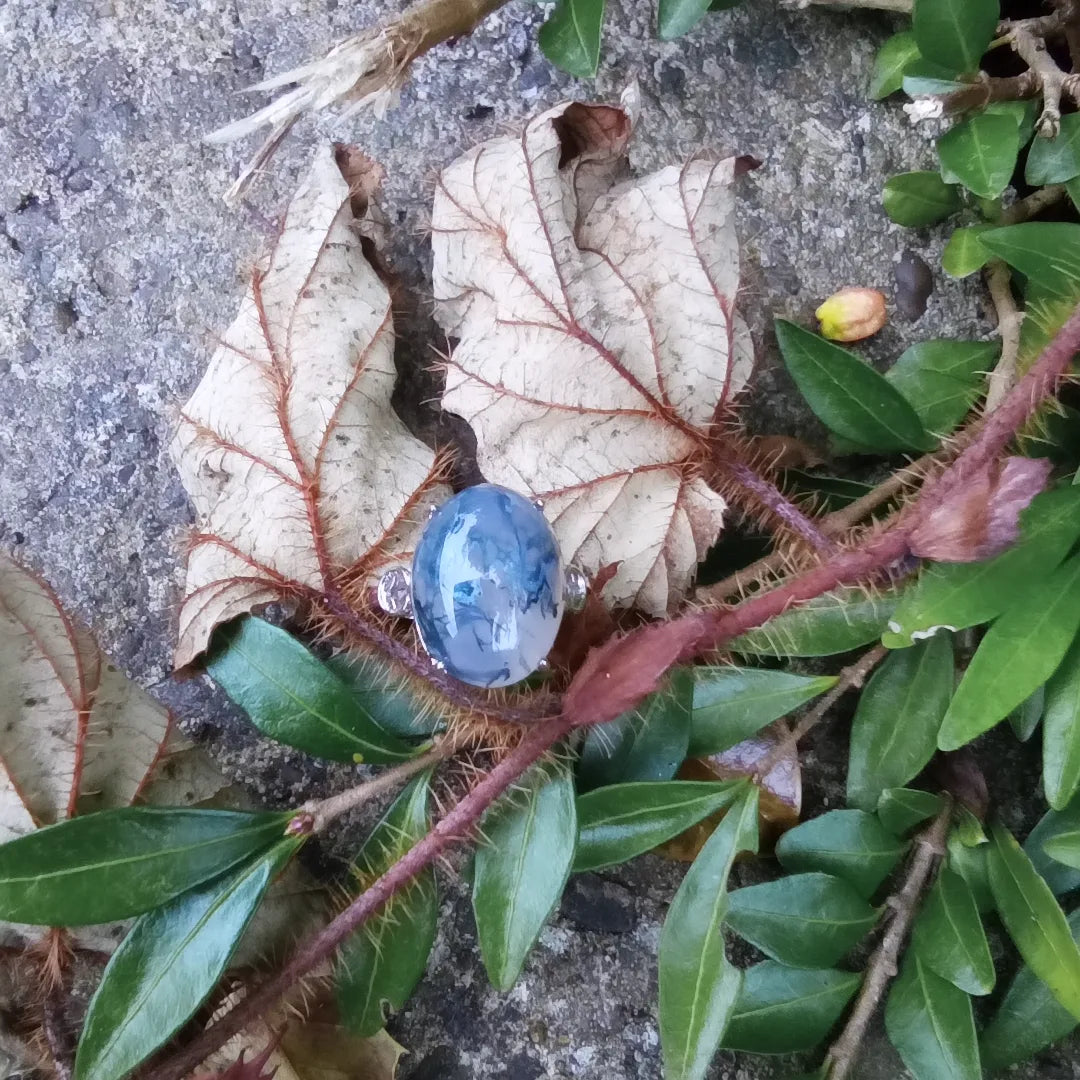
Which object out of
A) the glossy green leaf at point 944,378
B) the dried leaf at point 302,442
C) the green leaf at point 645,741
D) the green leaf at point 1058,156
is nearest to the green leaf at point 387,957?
the green leaf at point 645,741

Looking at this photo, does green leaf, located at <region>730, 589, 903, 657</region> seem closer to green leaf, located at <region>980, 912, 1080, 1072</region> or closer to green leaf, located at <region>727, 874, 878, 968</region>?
green leaf, located at <region>727, 874, 878, 968</region>

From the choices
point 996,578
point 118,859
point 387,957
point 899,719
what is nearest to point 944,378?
point 996,578

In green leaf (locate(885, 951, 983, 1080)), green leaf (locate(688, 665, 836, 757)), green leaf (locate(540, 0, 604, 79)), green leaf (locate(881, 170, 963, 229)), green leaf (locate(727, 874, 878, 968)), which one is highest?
green leaf (locate(540, 0, 604, 79))

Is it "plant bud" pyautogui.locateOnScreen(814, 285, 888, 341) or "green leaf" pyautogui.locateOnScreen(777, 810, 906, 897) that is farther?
"plant bud" pyautogui.locateOnScreen(814, 285, 888, 341)

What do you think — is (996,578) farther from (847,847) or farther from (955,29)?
(955,29)

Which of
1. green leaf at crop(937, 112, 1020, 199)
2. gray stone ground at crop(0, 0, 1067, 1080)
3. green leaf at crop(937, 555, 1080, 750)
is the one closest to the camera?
green leaf at crop(937, 555, 1080, 750)

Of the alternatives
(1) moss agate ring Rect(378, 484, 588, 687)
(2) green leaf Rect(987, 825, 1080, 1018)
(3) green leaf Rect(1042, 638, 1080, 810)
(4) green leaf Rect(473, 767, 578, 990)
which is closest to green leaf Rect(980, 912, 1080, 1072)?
(2) green leaf Rect(987, 825, 1080, 1018)

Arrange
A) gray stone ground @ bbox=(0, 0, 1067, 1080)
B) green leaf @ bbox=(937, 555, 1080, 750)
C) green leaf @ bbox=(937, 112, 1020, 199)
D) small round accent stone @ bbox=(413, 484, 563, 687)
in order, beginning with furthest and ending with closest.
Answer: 1. gray stone ground @ bbox=(0, 0, 1067, 1080)
2. green leaf @ bbox=(937, 112, 1020, 199)
3. green leaf @ bbox=(937, 555, 1080, 750)
4. small round accent stone @ bbox=(413, 484, 563, 687)

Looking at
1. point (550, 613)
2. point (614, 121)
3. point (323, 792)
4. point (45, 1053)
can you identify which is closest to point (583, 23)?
point (614, 121)
